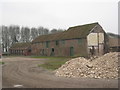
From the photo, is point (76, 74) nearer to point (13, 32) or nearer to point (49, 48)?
point (49, 48)

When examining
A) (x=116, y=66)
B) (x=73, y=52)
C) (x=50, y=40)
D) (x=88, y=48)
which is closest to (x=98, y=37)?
(x=88, y=48)

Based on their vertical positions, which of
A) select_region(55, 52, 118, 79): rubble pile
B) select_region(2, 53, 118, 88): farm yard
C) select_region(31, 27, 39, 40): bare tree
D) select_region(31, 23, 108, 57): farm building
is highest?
select_region(31, 27, 39, 40): bare tree

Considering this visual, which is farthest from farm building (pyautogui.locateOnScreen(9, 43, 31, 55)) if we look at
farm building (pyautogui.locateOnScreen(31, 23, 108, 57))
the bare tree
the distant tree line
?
farm building (pyautogui.locateOnScreen(31, 23, 108, 57))

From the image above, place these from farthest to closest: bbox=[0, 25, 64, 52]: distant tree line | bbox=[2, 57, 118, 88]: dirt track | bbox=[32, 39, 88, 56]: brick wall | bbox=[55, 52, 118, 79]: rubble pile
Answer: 1. bbox=[0, 25, 64, 52]: distant tree line
2. bbox=[32, 39, 88, 56]: brick wall
3. bbox=[55, 52, 118, 79]: rubble pile
4. bbox=[2, 57, 118, 88]: dirt track

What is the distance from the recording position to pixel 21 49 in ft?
246

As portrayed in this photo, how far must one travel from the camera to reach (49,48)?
55.6m

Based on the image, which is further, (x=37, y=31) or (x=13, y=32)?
(x=37, y=31)

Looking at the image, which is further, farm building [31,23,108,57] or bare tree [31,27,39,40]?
bare tree [31,27,39,40]

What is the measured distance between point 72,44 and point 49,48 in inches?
439

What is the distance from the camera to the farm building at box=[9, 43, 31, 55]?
71.1 metres

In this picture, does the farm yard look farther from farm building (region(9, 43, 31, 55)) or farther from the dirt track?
farm building (region(9, 43, 31, 55))

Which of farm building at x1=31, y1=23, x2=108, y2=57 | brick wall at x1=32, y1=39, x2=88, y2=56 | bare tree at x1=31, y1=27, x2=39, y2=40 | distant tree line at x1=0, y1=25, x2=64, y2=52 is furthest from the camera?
bare tree at x1=31, y1=27, x2=39, y2=40

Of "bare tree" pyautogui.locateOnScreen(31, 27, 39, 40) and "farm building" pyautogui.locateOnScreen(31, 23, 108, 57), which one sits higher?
"bare tree" pyautogui.locateOnScreen(31, 27, 39, 40)

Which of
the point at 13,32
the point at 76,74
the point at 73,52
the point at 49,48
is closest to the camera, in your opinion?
the point at 76,74
